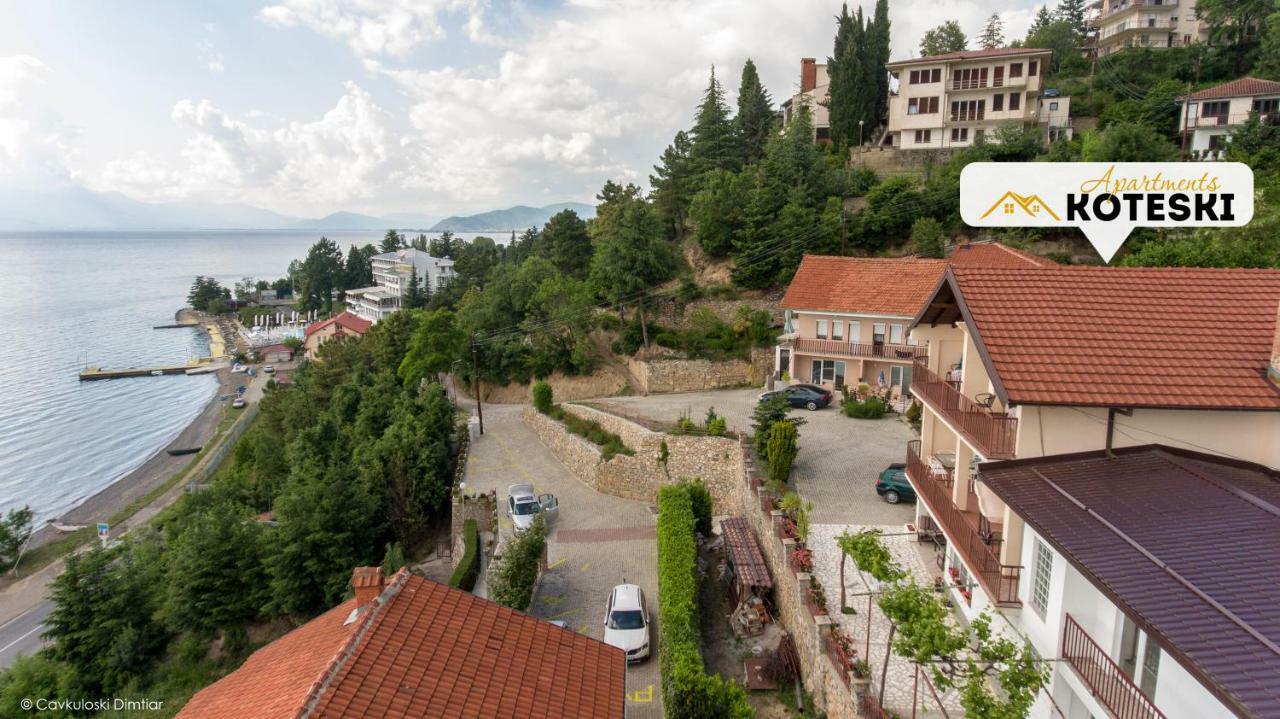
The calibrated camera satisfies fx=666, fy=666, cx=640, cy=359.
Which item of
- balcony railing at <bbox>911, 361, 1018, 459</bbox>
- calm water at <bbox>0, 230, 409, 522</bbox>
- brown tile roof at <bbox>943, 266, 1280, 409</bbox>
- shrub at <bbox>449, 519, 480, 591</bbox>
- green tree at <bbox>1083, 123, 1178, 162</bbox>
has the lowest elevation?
calm water at <bbox>0, 230, 409, 522</bbox>

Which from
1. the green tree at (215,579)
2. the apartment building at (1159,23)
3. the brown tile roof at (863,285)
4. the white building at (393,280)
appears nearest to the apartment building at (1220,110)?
the apartment building at (1159,23)

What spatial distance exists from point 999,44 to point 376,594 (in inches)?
3308

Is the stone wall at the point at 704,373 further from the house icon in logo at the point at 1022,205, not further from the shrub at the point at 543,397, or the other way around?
the house icon in logo at the point at 1022,205

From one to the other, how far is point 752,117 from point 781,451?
43.2m

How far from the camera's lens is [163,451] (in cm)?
6153

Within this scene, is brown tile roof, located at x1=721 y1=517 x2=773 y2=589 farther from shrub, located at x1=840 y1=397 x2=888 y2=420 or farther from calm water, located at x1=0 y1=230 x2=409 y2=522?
calm water, located at x1=0 y1=230 x2=409 y2=522

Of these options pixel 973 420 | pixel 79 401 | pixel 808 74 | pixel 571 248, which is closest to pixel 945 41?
pixel 808 74

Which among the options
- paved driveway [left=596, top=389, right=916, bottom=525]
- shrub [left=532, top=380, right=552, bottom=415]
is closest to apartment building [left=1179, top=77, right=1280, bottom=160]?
paved driveway [left=596, top=389, right=916, bottom=525]

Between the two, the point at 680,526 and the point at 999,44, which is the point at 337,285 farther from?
the point at 680,526

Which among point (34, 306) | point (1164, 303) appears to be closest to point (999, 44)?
point (1164, 303)

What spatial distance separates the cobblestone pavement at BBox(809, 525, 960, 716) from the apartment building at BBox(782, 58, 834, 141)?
159 ft

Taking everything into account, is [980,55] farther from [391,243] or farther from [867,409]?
[391,243]

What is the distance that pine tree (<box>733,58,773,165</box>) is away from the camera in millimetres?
56938

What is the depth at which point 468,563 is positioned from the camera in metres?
23.7
